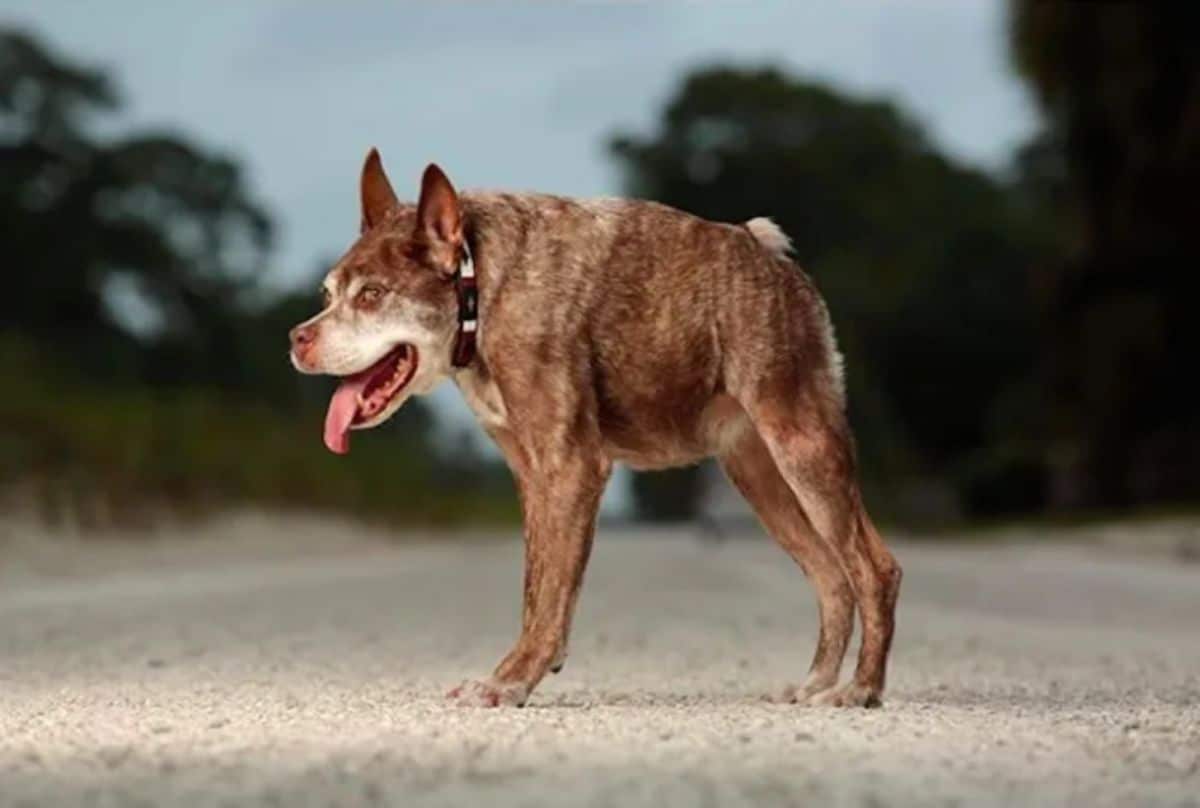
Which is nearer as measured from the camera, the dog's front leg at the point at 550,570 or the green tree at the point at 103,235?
the dog's front leg at the point at 550,570

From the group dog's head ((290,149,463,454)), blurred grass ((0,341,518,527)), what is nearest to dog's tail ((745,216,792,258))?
dog's head ((290,149,463,454))

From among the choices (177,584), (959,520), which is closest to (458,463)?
(959,520)

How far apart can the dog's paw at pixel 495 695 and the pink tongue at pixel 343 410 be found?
0.98 meters

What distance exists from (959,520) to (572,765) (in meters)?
50.4

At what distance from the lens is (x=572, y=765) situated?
5941mm

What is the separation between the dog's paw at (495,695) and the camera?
25.2 feet

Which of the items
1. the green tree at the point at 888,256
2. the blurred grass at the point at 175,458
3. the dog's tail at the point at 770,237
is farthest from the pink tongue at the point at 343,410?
the green tree at the point at 888,256

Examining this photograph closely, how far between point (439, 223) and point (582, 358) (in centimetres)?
70

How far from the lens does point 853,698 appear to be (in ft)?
26.3

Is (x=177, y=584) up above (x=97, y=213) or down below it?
below

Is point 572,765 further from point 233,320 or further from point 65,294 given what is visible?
point 233,320

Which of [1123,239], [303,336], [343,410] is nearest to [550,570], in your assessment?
[343,410]

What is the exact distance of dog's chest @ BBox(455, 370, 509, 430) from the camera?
805cm

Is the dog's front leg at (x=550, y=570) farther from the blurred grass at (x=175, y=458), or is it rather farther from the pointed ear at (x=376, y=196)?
the blurred grass at (x=175, y=458)
